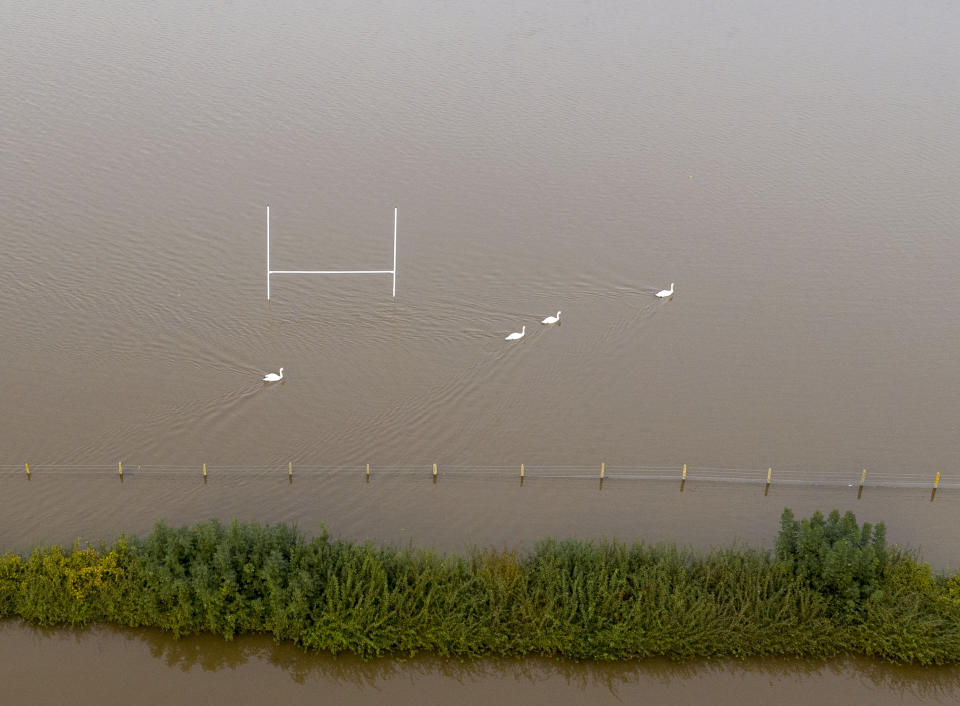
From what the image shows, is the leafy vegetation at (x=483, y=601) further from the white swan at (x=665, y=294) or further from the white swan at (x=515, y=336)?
the white swan at (x=665, y=294)

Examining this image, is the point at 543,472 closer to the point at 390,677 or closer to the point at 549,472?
the point at 549,472

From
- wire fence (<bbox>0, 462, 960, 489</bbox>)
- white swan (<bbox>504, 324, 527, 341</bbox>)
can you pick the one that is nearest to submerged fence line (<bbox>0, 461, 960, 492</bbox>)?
wire fence (<bbox>0, 462, 960, 489</bbox>)

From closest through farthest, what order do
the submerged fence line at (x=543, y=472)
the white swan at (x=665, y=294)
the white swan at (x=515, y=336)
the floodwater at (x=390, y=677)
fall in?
1. the floodwater at (x=390, y=677)
2. the submerged fence line at (x=543, y=472)
3. the white swan at (x=515, y=336)
4. the white swan at (x=665, y=294)

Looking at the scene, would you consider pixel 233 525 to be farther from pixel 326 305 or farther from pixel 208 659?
pixel 326 305

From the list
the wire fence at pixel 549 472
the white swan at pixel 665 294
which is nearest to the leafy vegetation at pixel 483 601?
the wire fence at pixel 549 472

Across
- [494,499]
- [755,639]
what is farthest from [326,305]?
[755,639]

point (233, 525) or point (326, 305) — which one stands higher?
point (326, 305)

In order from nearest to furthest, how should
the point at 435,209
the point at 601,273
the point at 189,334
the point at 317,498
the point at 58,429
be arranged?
the point at 317,498
the point at 58,429
the point at 189,334
the point at 601,273
the point at 435,209
